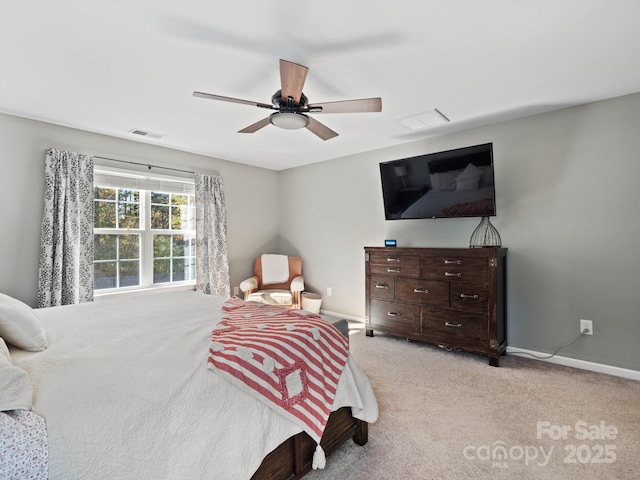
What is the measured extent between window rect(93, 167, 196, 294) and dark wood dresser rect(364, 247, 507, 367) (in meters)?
2.53

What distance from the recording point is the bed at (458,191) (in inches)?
121

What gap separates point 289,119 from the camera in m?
2.23

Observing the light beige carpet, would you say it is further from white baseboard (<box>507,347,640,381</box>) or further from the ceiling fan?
the ceiling fan

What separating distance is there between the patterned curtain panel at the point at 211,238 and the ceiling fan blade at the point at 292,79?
256cm

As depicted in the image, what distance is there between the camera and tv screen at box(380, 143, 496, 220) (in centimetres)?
306

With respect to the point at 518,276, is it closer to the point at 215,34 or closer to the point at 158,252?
the point at 215,34

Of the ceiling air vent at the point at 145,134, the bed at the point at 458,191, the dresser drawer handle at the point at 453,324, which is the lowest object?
the dresser drawer handle at the point at 453,324

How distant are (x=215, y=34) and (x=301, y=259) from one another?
344 centimetres

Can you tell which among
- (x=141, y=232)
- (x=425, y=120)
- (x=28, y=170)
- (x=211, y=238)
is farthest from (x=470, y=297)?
(x=28, y=170)

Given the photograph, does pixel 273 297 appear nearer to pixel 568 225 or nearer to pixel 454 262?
pixel 454 262

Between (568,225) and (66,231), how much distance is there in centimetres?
488

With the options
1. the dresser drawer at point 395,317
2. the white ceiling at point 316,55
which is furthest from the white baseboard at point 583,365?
the white ceiling at point 316,55

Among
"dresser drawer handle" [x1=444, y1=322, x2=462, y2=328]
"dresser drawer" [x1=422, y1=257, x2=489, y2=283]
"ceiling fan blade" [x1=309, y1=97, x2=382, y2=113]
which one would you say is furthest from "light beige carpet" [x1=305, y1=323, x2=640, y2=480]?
"ceiling fan blade" [x1=309, y1=97, x2=382, y2=113]

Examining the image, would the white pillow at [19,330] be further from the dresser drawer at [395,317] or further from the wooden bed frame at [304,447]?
the dresser drawer at [395,317]
